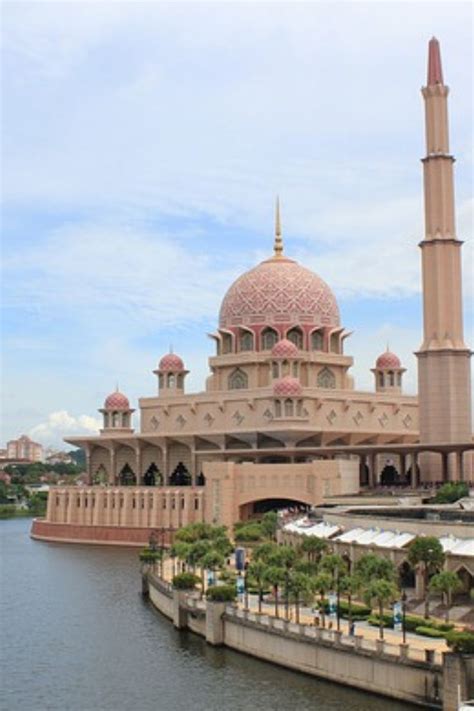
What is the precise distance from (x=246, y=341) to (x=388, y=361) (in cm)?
1061

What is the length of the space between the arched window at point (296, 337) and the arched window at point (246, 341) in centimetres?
264

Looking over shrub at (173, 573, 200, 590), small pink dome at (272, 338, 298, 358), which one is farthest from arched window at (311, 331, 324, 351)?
shrub at (173, 573, 200, 590)

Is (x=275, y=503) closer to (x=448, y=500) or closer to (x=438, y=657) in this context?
(x=448, y=500)

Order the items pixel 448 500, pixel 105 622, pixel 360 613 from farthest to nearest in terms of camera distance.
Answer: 1. pixel 448 500
2. pixel 105 622
3. pixel 360 613

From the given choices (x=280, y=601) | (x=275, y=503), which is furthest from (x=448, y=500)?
(x=280, y=601)

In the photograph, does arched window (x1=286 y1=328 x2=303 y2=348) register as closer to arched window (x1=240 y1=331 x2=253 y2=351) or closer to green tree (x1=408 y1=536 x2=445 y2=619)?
arched window (x1=240 y1=331 x2=253 y2=351)

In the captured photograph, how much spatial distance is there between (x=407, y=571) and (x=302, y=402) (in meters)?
33.1

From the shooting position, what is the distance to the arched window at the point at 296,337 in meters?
75.2

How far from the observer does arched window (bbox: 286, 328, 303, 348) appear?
2960 inches

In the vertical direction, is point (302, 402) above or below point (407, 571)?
above

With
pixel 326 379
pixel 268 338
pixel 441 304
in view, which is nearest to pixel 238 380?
pixel 268 338

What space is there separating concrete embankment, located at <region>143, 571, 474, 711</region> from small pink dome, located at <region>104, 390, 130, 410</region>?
40.9 meters

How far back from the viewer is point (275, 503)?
6556cm

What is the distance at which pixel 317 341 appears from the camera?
76.2 m
